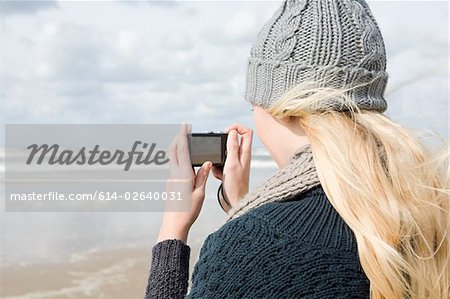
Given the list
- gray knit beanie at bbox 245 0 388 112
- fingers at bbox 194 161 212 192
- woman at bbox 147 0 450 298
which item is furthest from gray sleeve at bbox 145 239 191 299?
gray knit beanie at bbox 245 0 388 112

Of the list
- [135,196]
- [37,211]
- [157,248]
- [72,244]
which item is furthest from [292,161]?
[135,196]

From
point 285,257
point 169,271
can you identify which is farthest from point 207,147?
point 285,257

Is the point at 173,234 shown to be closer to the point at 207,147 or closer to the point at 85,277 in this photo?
the point at 207,147

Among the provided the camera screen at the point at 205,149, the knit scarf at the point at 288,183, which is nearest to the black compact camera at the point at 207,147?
the camera screen at the point at 205,149

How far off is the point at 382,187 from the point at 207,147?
75 cm

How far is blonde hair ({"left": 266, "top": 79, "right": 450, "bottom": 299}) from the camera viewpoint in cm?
210

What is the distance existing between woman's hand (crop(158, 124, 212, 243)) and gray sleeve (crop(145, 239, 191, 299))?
65 millimetres

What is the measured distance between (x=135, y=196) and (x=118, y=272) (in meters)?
5.13

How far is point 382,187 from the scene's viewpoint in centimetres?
216

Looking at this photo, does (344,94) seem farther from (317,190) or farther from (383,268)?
(383,268)

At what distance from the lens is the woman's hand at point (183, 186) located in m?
2.61

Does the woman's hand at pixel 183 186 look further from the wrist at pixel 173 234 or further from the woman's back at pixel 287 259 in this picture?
the woman's back at pixel 287 259

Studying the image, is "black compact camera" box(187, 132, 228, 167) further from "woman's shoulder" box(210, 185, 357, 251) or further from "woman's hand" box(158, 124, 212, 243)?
"woman's shoulder" box(210, 185, 357, 251)

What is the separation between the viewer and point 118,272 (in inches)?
314
